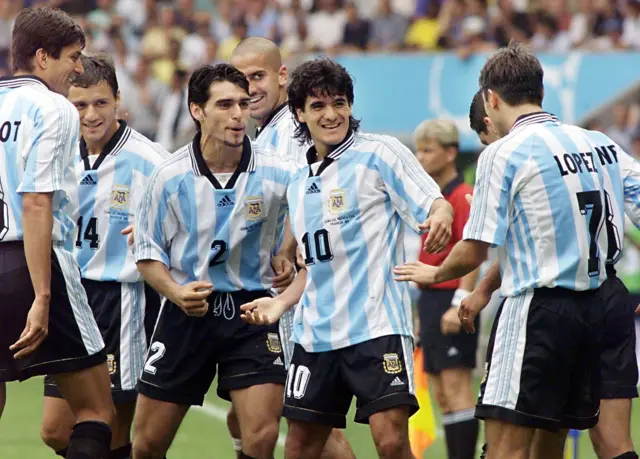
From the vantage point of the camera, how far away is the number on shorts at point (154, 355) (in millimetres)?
6512

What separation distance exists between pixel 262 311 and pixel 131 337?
1.28 m

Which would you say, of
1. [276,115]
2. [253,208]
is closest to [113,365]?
[253,208]

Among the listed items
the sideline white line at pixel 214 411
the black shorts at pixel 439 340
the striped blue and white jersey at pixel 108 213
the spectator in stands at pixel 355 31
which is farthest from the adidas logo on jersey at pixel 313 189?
the spectator in stands at pixel 355 31

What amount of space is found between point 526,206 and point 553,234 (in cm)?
17

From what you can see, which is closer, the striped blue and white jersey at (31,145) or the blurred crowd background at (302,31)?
the striped blue and white jersey at (31,145)

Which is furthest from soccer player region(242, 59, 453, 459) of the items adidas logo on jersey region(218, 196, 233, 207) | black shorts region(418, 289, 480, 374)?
black shorts region(418, 289, 480, 374)

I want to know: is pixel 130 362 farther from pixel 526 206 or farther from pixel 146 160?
pixel 526 206

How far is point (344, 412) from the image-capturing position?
20.5 feet

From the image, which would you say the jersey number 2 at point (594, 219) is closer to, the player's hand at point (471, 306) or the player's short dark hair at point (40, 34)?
the player's hand at point (471, 306)

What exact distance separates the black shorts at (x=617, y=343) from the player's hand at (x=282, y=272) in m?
1.62

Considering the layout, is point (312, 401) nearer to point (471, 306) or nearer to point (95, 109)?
point (471, 306)

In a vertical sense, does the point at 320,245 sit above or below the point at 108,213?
below

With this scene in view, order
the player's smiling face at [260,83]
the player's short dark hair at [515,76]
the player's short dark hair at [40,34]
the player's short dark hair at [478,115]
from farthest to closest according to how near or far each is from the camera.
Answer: the player's smiling face at [260,83] → the player's short dark hair at [478,115] → the player's short dark hair at [40,34] → the player's short dark hair at [515,76]

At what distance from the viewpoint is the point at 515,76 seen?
5668 millimetres
